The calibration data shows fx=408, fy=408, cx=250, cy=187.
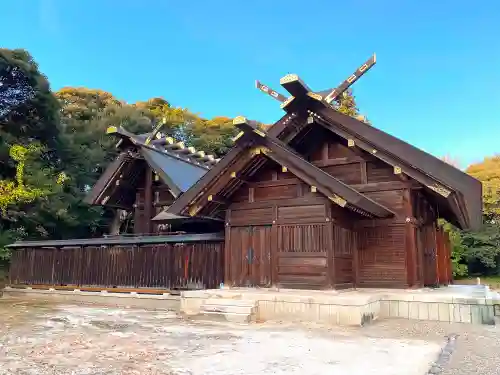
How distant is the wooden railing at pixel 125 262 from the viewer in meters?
11.2

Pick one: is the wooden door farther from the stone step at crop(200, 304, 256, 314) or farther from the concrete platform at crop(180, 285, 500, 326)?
the stone step at crop(200, 304, 256, 314)

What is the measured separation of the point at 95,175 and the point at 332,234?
20927mm

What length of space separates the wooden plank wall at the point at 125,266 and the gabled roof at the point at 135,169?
2.55 meters

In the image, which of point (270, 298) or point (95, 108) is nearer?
point (270, 298)

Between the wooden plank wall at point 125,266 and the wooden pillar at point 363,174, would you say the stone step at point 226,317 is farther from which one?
the wooden pillar at point 363,174

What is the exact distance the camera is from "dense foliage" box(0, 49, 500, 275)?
19.8 m

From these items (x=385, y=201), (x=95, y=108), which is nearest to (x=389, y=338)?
(x=385, y=201)

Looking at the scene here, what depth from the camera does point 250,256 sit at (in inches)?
394

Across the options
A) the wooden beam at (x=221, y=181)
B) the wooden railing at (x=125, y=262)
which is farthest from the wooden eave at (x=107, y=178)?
the wooden beam at (x=221, y=181)

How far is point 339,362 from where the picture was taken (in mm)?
4855

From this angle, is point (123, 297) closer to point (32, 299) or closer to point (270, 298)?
point (32, 299)

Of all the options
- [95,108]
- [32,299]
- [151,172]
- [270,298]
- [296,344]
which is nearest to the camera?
[296,344]

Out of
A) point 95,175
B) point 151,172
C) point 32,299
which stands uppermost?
point 95,175

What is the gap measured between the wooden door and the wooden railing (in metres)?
0.82
